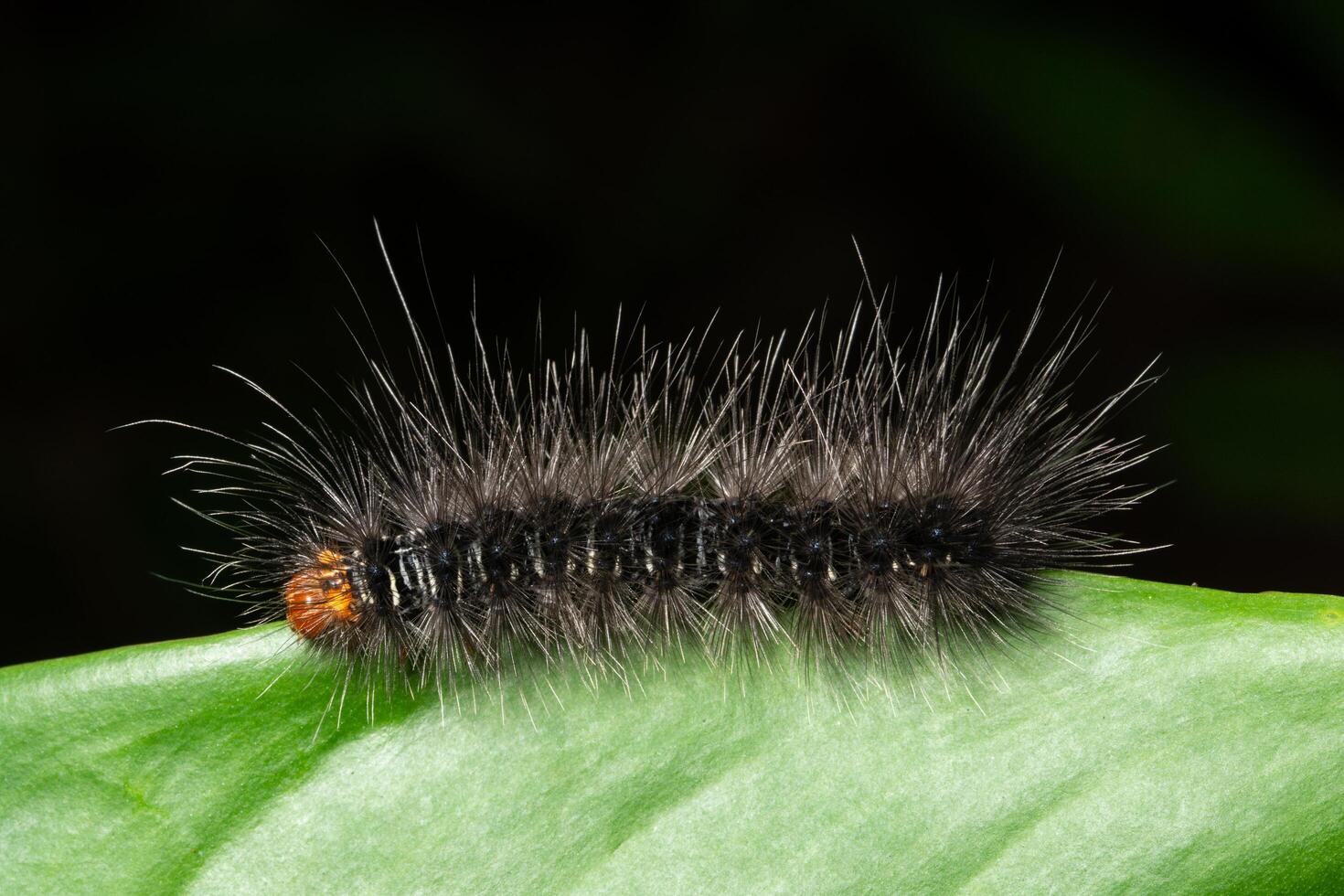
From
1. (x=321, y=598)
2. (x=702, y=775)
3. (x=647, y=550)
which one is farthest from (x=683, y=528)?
(x=321, y=598)

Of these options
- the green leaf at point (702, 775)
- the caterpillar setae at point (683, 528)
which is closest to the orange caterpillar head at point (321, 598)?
the caterpillar setae at point (683, 528)

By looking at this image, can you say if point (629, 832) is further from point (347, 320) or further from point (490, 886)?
point (347, 320)

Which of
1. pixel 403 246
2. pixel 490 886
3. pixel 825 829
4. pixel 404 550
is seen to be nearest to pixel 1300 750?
pixel 825 829

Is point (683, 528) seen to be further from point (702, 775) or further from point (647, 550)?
point (702, 775)

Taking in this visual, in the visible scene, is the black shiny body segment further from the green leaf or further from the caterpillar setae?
the green leaf

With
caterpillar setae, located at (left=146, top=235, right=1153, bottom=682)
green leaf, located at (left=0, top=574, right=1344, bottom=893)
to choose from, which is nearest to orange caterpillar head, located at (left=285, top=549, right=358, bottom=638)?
caterpillar setae, located at (left=146, top=235, right=1153, bottom=682)

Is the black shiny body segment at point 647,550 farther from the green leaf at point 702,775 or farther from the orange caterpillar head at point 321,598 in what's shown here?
the green leaf at point 702,775
